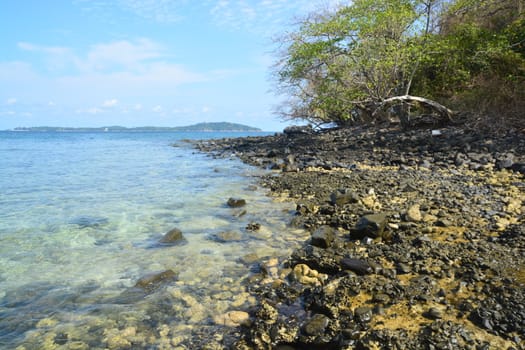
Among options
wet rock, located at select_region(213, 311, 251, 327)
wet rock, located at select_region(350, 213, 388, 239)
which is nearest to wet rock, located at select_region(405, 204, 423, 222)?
wet rock, located at select_region(350, 213, 388, 239)

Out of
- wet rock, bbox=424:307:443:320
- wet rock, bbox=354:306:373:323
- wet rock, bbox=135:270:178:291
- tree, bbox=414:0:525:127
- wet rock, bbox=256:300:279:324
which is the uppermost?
tree, bbox=414:0:525:127

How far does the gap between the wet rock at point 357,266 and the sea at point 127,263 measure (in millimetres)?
1217

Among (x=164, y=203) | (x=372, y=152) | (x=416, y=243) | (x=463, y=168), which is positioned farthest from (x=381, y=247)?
(x=372, y=152)

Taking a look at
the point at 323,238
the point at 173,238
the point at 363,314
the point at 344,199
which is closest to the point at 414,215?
the point at 344,199

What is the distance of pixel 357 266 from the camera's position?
14.9 ft

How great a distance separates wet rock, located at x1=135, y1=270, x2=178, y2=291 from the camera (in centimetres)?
475

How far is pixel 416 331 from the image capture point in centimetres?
328

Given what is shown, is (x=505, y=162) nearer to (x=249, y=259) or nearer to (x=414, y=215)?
(x=414, y=215)

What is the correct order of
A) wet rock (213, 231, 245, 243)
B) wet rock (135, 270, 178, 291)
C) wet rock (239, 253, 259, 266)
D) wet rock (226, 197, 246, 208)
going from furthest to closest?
1. wet rock (226, 197, 246, 208)
2. wet rock (213, 231, 245, 243)
3. wet rock (239, 253, 259, 266)
4. wet rock (135, 270, 178, 291)

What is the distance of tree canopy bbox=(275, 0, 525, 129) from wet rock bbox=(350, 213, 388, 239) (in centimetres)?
1314

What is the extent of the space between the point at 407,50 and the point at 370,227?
15.6 meters

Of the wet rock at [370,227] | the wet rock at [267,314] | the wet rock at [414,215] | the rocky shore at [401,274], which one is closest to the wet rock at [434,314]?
the rocky shore at [401,274]

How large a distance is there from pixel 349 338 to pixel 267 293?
1304 millimetres

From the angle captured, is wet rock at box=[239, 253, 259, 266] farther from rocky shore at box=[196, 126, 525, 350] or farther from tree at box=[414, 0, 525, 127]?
tree at box=[414, 0, 525, 127]
